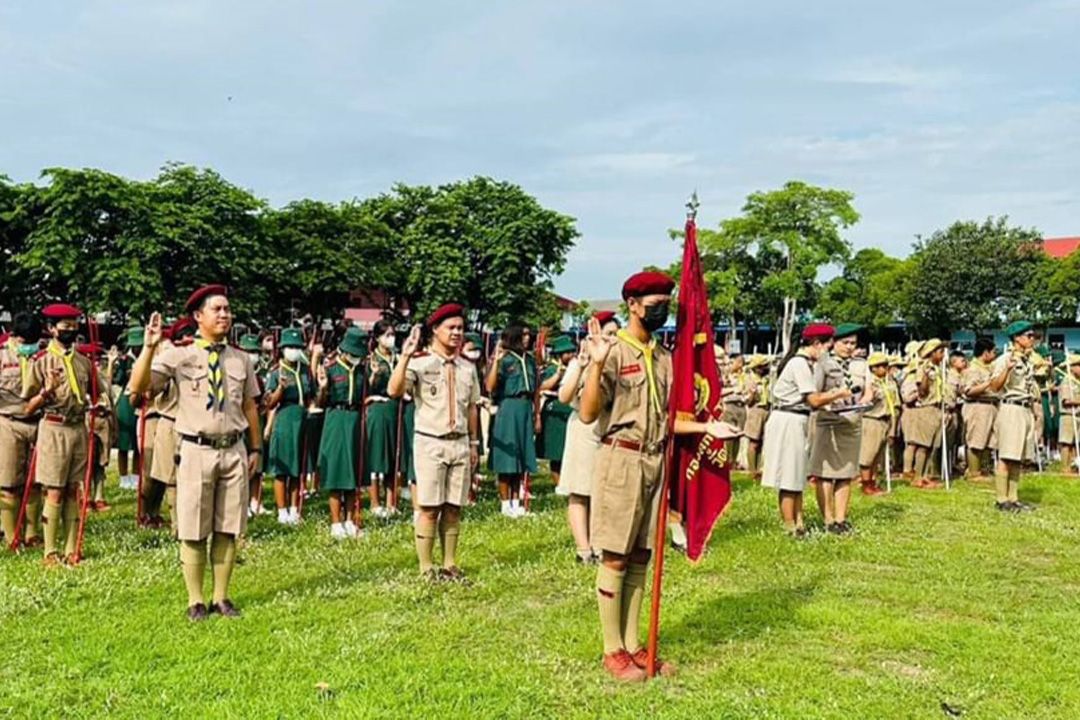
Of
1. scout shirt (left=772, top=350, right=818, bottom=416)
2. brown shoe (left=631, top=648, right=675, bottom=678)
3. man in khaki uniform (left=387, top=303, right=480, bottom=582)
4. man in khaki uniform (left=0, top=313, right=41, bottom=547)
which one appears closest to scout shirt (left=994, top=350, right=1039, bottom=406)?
scout shirt (left=772, top=350, right=818, bottom=416)

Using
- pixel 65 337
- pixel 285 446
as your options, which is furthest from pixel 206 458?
pixel 285 446

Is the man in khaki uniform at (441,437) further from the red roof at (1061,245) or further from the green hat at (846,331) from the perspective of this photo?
the red roof at (1061,245)

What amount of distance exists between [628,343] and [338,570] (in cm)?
373

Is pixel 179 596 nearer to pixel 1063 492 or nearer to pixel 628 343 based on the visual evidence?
pixel 628 343

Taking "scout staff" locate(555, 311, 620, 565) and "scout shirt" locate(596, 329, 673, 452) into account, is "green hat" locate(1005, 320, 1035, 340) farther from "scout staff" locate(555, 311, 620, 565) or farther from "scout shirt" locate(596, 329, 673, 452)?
"scout shirt" locate(596, 329, 673, 452)

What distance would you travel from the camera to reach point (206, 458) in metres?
6.10

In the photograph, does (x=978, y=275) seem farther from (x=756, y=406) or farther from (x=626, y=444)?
(x=626, y=444)

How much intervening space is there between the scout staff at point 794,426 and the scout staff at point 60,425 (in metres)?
6.21

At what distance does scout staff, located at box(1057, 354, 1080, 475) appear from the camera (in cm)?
1462

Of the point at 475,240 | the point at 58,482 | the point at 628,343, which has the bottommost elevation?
the point at 58,482

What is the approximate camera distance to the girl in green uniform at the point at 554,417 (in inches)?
480

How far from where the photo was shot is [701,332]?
5180 millimetres

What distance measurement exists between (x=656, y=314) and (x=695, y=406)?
0.57 metres

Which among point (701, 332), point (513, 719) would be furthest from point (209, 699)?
point (701, 332)
